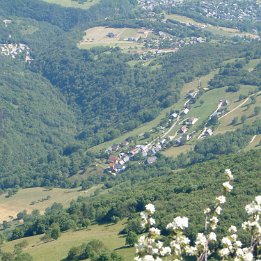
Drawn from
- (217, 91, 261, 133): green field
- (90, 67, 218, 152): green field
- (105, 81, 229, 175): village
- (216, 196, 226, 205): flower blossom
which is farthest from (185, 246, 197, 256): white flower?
(90, 67, 218, 152): green field

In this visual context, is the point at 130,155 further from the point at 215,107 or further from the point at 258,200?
the point at 258,200

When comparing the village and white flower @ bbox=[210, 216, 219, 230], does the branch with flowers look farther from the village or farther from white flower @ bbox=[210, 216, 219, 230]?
the village

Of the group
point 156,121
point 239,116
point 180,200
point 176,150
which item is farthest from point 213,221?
point 156,121

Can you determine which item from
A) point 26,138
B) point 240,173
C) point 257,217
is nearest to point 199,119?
point 26,138

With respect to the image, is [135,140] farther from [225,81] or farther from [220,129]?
[225,81]

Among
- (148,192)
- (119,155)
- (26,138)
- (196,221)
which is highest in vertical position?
(196,221)

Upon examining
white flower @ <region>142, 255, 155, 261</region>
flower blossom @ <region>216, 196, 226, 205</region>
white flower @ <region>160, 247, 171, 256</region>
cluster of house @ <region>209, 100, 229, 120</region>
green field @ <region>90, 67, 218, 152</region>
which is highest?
flower blossom @ <region>216, 196, 226, 205</region>

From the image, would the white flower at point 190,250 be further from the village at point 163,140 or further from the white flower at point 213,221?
the village at point 163,140
